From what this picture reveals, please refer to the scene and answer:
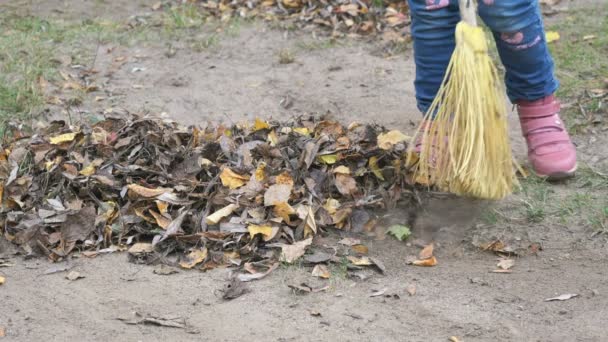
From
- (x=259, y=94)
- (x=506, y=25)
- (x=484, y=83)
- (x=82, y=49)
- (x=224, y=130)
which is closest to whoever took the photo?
(x=484, y=83)

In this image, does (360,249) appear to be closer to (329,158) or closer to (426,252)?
(426,252)

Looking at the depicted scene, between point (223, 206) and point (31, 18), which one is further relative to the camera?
point (31, 18)

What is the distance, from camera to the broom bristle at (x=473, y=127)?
2.86 metres

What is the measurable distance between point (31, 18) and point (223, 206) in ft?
9.88

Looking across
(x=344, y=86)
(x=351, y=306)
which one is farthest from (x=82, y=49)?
(x=351, y=306)

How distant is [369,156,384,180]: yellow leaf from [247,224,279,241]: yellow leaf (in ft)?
1.57

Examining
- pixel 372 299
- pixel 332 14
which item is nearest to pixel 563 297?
pixel 372 299

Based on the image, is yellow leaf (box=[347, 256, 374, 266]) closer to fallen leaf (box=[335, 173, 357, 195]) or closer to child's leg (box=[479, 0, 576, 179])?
fallen leaf (box=[335, 173, 357, 195])

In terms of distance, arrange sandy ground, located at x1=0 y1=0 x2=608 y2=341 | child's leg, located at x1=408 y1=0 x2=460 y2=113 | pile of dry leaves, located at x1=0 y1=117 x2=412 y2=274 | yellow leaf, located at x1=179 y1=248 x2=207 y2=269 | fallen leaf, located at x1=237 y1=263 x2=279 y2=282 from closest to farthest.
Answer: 1. sandy ground, located at x1=0 y1=0 x2=608 y2=341
2. fallen leaf, located at x1=237 y1=263 x2=279 y2=282
3. yellow leaf, located at x1=179 y1=248 x2=207 y2=269
4. pile of dry leaves, located at x1=0 y1=117 x2=412 y2=274
5. child's leg, located at x1=408 y1=0 x2=460 y2=113

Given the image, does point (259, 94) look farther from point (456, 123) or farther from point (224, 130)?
point (456, 123)

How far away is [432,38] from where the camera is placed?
10.6 feet

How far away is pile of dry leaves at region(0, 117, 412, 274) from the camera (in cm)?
305

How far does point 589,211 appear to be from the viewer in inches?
126

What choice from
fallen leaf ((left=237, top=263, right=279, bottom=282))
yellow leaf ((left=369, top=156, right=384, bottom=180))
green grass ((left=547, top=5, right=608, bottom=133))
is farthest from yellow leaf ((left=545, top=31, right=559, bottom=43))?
fallen leaf ((left=237, top=263, right=279, bottom=282))
